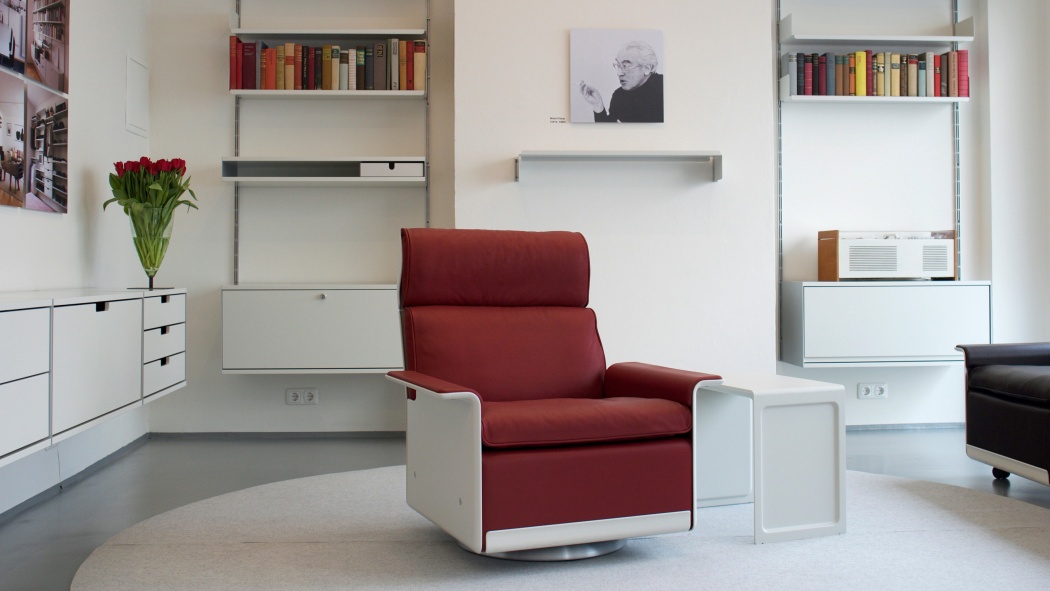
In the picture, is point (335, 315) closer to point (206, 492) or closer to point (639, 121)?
point (206, 492)

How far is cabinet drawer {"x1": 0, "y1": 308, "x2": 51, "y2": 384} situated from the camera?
8.27 feet

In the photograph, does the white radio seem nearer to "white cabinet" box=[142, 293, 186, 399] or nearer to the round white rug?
the round white rug

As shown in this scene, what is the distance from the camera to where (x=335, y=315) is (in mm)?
4512

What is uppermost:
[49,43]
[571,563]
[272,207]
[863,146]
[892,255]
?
[49,43]

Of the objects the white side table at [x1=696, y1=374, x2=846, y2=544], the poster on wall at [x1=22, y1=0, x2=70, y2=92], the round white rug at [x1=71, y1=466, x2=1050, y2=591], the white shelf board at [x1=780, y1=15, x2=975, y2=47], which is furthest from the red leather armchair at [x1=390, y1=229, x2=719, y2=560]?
the white shelf board at [x1=780, y1=15, x2=975, y2=47]

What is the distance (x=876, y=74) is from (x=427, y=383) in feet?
11.6

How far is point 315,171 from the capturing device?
4684mm

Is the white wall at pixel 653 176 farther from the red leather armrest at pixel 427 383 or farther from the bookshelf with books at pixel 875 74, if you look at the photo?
the red leather armrest at pixel 427 383

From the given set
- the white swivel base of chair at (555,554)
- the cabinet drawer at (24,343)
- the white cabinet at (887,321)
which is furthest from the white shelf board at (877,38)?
the cabinet drawer at (24,343)

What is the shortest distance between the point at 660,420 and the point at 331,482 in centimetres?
176

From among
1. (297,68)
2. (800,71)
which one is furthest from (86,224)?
(800,71)

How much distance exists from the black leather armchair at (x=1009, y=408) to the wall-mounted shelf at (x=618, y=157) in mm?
1505

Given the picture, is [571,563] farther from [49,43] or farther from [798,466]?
[49,43]

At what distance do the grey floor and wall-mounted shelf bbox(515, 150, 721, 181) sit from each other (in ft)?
5.29
